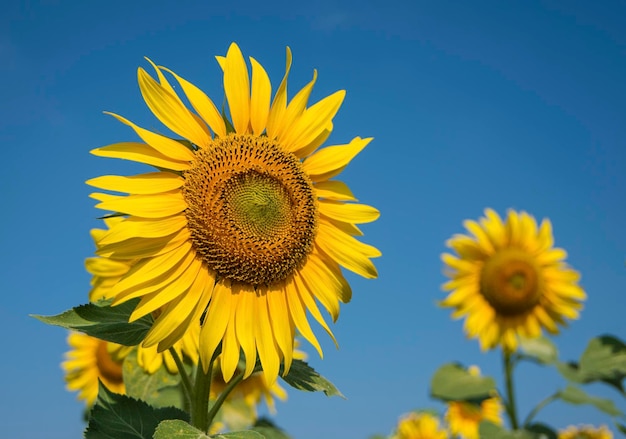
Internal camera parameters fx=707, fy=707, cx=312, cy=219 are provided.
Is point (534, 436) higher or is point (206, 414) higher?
point (534, 436)

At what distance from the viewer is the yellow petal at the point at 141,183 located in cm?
317

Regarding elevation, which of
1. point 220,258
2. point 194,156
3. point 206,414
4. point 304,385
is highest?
point 194,156

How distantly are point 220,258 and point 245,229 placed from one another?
20 centimetres

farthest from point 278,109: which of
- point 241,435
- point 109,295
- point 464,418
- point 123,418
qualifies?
point 464,418

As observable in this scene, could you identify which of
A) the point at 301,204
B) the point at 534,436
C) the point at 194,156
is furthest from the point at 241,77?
the point at 534,436

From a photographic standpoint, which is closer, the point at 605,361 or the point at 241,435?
the point at 241,435

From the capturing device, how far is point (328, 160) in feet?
12.1

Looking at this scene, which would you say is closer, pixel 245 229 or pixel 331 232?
pixel 245 229

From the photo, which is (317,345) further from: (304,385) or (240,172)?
(240,172)

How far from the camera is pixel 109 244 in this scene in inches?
122

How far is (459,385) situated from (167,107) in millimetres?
5966

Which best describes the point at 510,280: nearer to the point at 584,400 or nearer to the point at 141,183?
the point at 584,400

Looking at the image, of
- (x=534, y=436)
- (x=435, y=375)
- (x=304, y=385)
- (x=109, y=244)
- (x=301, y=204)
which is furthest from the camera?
(x=435, y=375)

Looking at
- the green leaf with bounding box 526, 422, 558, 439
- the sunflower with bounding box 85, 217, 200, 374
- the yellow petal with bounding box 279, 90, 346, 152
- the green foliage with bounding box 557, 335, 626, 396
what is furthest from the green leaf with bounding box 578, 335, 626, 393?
the yellow petal with bounding box 279, 90, 346, 152
